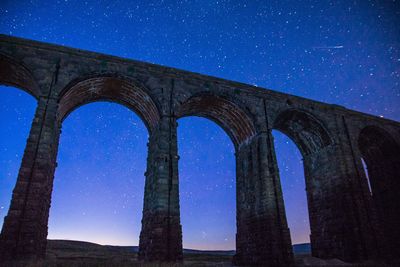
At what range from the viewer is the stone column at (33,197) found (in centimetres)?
959

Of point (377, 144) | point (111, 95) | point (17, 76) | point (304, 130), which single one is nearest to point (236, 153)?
point (304, 130)

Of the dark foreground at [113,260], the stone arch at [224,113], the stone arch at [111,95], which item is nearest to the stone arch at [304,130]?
the stone arch at [224,113]

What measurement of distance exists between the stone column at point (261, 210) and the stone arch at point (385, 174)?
969 centimetres

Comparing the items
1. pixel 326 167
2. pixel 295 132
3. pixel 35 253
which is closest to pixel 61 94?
pixel 35 253

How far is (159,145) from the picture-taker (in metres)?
13.1

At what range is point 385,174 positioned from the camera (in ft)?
→ 67.5

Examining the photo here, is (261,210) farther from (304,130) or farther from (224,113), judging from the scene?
(304,130)

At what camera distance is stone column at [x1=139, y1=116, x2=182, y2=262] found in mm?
11219

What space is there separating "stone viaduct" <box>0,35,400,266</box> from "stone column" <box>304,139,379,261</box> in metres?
0.06

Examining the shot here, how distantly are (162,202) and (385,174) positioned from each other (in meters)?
17.6

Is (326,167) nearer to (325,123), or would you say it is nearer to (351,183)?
(351,183)

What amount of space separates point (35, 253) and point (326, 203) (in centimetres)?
1544

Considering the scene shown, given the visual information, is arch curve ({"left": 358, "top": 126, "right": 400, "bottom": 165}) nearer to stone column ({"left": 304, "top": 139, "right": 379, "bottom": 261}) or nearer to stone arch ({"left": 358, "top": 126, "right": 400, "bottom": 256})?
stone arch ({"left": 358, "top": 126, "right": 400, "bottom": 256})

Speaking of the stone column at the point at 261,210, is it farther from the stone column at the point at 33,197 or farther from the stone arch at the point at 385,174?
the stone arch at the point at 385,174
